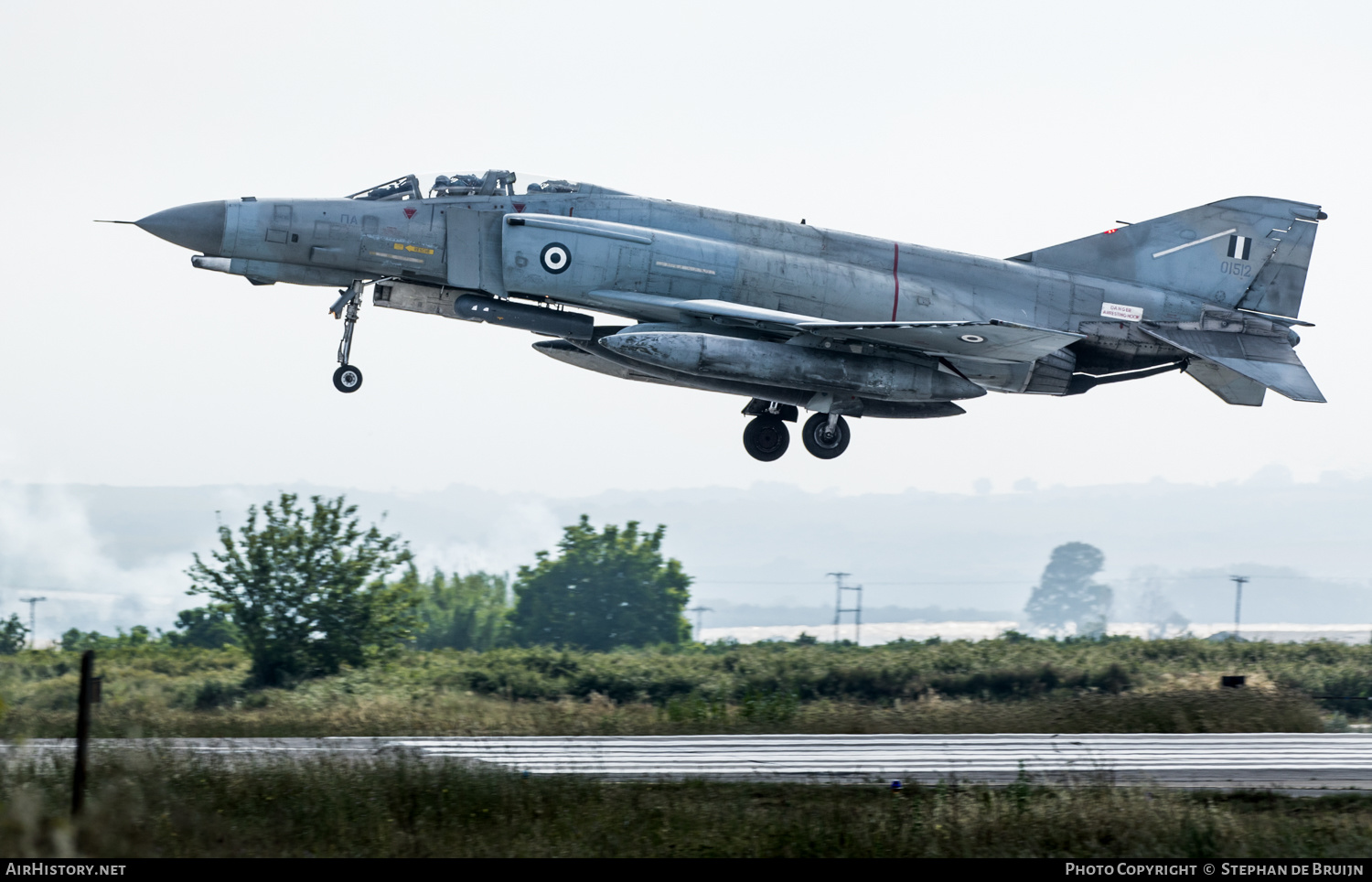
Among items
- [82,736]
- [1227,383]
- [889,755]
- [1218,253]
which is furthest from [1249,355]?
[82,736]

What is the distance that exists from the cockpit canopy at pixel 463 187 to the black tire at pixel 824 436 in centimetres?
522

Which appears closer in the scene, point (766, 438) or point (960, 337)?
point (960, 337)

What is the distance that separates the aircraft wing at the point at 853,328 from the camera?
61.2 feet

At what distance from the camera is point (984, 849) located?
33.5ft

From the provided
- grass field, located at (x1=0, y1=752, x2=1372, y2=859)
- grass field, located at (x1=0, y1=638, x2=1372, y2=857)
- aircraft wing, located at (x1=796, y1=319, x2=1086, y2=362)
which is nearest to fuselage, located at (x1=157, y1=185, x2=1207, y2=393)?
aircraft wing, located at (x1=796, y1=319, x2=1086, y2=362)

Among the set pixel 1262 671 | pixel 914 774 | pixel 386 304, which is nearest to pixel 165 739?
pixel 386 304

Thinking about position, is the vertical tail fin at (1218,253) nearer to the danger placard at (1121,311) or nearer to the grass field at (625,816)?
the danger placard at (1121,311)

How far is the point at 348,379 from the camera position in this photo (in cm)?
1888

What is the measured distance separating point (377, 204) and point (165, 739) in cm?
799

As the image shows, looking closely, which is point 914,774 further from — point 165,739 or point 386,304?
point 386,304

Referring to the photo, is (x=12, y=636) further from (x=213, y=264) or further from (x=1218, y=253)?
(x=1218, y=253)

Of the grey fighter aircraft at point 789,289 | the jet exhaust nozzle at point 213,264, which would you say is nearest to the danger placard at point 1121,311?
the grey fighter aircraft at point 789,289

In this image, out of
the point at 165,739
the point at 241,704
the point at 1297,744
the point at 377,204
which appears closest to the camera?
the point at 165,739

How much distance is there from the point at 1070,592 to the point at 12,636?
121 m
